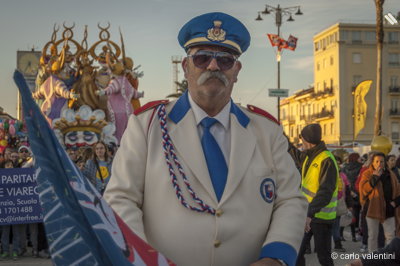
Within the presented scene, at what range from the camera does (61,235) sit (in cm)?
205

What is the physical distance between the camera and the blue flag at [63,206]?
2051 millimetres

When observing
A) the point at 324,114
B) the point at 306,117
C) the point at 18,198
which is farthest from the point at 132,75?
the point at 306,117

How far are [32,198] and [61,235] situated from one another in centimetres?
961

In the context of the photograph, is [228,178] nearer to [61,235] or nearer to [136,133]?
[136,133]

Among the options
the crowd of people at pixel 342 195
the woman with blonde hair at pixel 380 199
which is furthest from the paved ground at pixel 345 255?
the woman with blonde hair at pixel 380 199

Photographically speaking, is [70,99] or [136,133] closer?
[136,133]

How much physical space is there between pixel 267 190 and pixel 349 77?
76.9 meters

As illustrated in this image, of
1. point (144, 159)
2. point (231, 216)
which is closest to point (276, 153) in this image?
point (231, 216)

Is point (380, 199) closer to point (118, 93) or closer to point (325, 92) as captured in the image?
point (118, 93)

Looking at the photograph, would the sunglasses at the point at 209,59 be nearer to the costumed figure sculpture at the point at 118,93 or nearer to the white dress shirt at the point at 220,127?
the white dress shirt at the point at 220,127

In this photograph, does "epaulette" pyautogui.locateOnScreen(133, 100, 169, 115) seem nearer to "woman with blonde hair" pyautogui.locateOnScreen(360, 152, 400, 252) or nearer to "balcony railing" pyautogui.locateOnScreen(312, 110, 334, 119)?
"woman with blonde hair" pyautogui.locateOnScreen(360, 152, 400, 252)

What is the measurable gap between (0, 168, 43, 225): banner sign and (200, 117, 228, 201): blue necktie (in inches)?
341

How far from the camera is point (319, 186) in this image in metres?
7.25

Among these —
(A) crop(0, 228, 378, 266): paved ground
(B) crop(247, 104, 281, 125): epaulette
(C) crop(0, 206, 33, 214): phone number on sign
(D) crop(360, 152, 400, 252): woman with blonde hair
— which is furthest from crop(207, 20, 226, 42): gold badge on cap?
(C) crop(0, 206, 33, 214): phone number on sign
